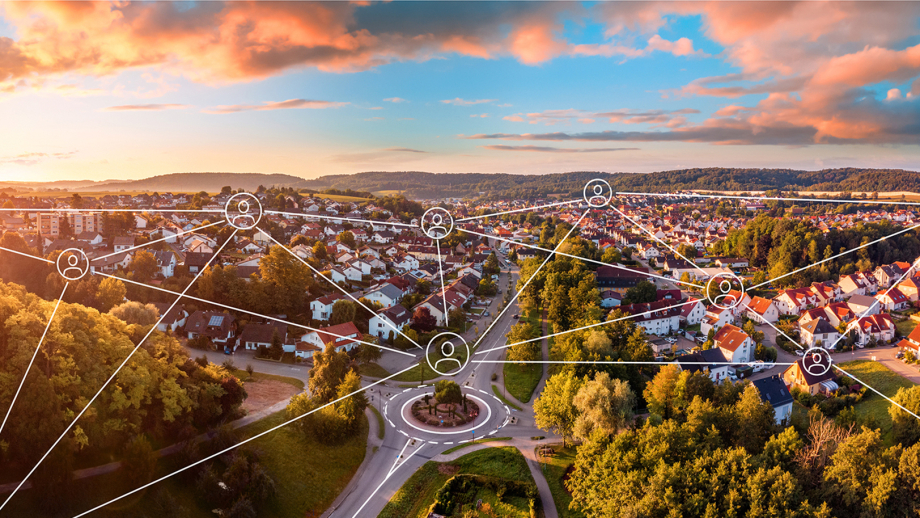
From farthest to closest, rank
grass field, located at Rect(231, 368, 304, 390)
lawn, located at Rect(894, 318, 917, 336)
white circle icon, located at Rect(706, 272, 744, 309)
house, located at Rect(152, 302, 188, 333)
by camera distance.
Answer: lawn, located at Rect(894, 318, 917, 336), house, located at Rect(152, 302, 188, 333), grass field, located at Rect(231, 368, 304, 390), white circle icon, located at Rect(706, 272, 744, 309)

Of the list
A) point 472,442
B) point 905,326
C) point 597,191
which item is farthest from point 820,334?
point 597,191

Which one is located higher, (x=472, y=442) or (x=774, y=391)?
(x=774, y=391)

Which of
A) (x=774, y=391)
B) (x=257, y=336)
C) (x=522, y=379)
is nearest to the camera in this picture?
(x=774, y=391)

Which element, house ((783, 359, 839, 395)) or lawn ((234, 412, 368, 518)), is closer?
lawn ((234, 412, 368, 518))

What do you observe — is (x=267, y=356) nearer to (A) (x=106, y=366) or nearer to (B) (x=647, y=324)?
(A) (x=106, y=366)

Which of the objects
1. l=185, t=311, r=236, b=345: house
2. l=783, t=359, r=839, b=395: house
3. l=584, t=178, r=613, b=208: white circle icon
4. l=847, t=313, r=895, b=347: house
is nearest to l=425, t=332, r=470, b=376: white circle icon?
l=584, t=178, r=613, b=208: white circle icon

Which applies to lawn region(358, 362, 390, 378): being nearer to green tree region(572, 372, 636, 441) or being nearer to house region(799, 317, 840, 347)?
green tree region(572, 372, 636, 441)

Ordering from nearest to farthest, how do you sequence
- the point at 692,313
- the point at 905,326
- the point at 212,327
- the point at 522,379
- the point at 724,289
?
the point at 724,289, the point at 522,379, the point at 212,327, the point at 905,326, the point at 692,313

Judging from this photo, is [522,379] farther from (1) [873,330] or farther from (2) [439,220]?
(1) [873,330]
